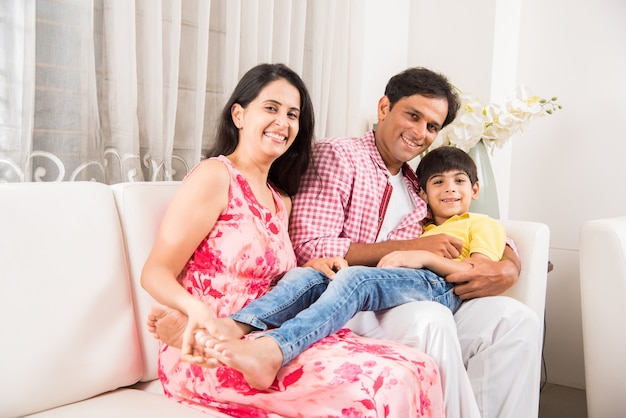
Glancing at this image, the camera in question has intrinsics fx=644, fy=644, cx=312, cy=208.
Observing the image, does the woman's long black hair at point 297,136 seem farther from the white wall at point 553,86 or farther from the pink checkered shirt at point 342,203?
the white wall at point 553,86

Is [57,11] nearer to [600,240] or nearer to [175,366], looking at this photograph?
[175,366]

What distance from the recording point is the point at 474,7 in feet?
9.54

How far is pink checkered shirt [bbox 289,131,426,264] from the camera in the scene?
6.14 ft

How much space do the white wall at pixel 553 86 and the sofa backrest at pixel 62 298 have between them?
1727mm

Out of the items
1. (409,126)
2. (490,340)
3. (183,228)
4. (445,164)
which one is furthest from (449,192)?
(183,228)

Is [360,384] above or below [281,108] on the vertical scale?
below

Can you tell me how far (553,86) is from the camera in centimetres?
294

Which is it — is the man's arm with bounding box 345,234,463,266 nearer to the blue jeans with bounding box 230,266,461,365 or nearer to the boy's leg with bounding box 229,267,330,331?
the blue jeans with bounding box 230,266,461,365

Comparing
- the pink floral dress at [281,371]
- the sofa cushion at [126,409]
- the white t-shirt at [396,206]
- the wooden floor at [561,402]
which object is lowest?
the wooden floor at [561,402]

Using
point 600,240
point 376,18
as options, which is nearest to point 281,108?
point 600,240

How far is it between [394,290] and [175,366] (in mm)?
584

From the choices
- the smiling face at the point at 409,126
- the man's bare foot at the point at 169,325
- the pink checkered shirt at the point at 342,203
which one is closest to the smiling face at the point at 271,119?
the pink checkered shirt at the point at 342,203

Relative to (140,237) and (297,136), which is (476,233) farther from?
(140,237)

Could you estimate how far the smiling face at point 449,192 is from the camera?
2094 millimetres
